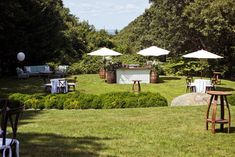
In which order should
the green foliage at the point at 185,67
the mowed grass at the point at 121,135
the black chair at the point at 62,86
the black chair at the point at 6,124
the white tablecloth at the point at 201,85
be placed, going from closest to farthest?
the black chair at the point at 6,124
the mowed grass at the point at 121,135
the white tablecloth at the point at 201,85
the black chair at the point at 62,86
the green foliage at the point at 185,67

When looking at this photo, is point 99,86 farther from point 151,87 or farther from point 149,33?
point 149,33

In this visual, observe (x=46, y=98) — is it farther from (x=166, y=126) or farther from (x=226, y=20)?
(x=226, y=20)

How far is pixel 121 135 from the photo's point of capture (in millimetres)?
8492

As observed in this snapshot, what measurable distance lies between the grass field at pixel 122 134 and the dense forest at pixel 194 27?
18.5m

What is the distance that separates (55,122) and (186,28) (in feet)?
85.5

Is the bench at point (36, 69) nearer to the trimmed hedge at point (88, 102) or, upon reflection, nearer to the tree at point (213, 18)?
the tree at point (213, 18)

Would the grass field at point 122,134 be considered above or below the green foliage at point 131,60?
below

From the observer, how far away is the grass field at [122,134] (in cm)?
716

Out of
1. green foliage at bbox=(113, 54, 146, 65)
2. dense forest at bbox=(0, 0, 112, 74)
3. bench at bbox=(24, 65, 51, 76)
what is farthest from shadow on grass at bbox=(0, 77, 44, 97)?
green foliage at bbox=(113, 54, 146, 65)

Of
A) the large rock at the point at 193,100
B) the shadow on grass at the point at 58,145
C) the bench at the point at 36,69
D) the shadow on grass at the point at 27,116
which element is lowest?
the shadow on grass at the point at 58,145

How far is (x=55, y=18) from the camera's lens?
3344cm

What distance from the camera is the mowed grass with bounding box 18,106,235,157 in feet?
23.4

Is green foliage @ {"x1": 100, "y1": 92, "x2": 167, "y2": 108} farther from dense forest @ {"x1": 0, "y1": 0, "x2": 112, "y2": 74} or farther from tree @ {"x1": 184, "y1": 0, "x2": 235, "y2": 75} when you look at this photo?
tree @ {"x1": 184, "y1": 0, "x2": 235, "y2": 75}

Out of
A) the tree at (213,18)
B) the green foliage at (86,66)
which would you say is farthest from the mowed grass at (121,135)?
the green foliage at (86,66)
